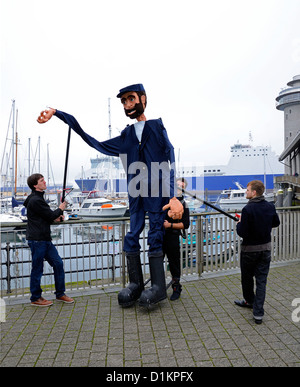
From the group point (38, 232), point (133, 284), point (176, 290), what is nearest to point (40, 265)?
point (38, 232)

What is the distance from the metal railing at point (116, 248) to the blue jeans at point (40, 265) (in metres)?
0.27

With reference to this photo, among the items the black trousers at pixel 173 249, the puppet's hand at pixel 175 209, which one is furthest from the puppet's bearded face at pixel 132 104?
the black trousers at pixel 173 249

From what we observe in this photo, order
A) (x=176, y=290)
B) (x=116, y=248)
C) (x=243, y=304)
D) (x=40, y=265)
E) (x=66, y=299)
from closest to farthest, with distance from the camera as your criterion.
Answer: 1. (x=243, y=304)
2. (x=40, y=265)
3. (x=66, y=299)
4. (x=176, y=290)
5. (x=116, y=248)

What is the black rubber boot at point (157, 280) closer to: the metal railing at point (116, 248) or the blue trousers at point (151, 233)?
the blue trousers at point (151, 233)

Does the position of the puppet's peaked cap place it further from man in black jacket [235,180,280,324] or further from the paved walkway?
the paved walkway

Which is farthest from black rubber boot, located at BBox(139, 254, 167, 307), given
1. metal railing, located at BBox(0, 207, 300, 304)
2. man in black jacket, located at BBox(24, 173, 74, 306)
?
man in black jacket, located at BBox(24, 173, 74, 306)

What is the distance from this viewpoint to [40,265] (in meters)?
3.88

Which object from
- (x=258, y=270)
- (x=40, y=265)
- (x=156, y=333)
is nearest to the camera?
(x=156, y=333)

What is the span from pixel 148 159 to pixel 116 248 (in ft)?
5.40

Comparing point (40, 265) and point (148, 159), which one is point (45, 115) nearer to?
point (148, 159)

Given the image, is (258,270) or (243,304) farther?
(243,304)

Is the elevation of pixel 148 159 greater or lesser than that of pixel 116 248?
greater
